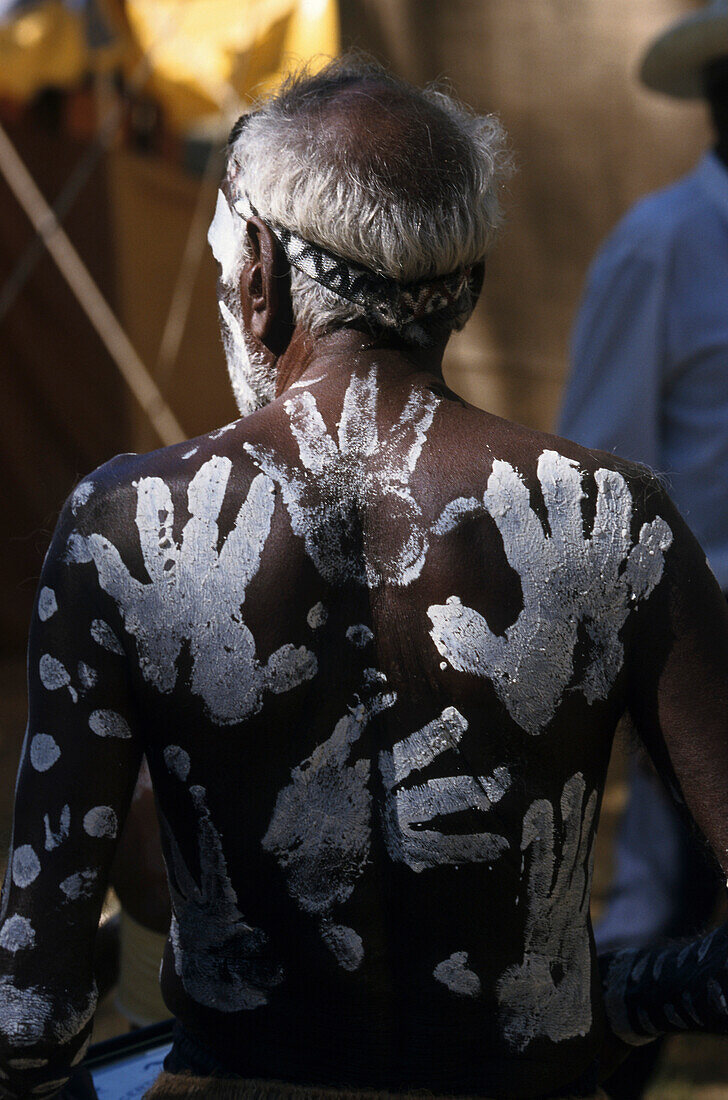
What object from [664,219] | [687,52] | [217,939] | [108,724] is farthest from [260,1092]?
[687,52]

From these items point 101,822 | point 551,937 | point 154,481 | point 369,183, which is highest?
point 369,183

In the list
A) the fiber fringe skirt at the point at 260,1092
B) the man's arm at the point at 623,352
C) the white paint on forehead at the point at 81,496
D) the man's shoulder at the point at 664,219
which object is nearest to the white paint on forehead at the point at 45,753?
the white paint on forehead at the point at 81,496

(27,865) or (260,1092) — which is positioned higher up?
(27,865)

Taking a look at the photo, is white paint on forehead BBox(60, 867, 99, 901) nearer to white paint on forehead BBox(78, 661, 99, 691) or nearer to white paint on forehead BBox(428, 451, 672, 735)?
white paint on forehead BBox(78, 661, 99, 691)

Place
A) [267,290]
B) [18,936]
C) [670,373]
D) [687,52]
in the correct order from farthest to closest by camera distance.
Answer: [687,52], [670,373], [267,290], [18,936]

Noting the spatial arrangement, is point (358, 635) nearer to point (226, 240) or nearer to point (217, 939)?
point (217, 939)

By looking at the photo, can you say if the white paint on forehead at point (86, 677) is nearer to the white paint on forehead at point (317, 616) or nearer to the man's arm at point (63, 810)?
the man's arm at point (63, 810)

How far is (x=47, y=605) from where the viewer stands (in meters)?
1.05

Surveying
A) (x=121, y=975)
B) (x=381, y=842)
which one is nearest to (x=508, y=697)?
(x=381, y=842)

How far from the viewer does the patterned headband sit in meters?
1.11

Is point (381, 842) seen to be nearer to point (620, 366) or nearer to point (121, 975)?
point (121, 975)

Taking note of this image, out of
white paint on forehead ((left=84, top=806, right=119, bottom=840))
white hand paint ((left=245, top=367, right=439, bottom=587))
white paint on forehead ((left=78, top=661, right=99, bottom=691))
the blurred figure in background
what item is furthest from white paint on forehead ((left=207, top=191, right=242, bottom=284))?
the blurred figure in background

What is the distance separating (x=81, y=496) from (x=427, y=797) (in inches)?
16.4

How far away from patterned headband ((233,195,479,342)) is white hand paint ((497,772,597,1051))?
0.47 meters
